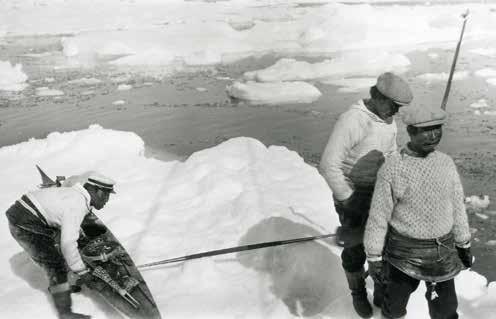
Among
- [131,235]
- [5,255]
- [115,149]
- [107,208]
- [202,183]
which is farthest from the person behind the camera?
[115,149]

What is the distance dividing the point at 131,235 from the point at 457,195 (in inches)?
151

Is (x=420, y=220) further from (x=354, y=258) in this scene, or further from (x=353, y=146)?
(x=354, y=258)

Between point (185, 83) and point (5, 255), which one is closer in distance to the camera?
point (5, 255)

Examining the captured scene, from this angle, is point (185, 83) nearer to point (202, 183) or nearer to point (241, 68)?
point (241, 68)

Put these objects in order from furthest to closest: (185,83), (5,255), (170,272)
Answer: (185,83) → (5,255) → (170,272)

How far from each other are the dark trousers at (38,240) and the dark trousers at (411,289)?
100.0 inches

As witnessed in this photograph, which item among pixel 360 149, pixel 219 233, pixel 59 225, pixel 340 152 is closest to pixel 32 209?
pixel 59 225

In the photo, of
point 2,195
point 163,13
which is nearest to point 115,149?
point 2,195

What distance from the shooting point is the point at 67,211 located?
350 centimetres

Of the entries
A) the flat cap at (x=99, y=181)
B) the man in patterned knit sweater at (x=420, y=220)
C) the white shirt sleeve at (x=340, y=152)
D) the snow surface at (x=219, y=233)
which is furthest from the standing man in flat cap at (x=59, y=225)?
the man in patterned knit sweater at (x=420, y=220)

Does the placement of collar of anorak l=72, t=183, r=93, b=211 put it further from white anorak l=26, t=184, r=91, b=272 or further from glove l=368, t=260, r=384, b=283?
glove l=368, t=260, r=384, b=283

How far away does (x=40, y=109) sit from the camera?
15305 millimetres

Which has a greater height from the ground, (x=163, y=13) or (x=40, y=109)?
(x=163, y=13)

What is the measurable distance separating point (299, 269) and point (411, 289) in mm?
1785
